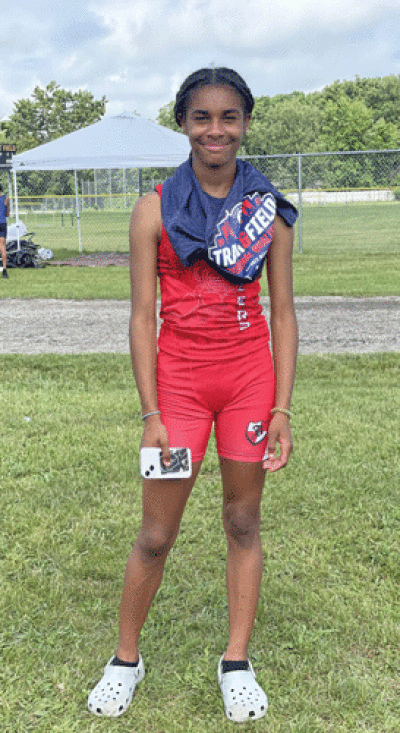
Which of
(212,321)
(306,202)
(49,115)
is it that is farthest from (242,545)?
(49,115)

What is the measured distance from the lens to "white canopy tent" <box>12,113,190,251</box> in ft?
55.8

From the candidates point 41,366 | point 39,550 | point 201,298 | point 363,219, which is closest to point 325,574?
point 39,550

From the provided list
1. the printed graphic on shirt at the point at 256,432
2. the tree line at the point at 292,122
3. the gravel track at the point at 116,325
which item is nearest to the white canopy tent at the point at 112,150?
the gravel track at the point at 116,325

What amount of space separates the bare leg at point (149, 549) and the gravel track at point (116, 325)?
5.29 m

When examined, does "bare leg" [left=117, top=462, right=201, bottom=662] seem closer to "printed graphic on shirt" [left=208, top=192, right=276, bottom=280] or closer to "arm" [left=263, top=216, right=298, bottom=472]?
"arm" [left=263, top=216, right=298, bottom=472]

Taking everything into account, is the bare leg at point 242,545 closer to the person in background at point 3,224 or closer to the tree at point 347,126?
the person in background at point 3,224

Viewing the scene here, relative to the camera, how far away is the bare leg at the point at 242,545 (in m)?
2.45

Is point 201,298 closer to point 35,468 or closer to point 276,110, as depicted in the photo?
point 35,468

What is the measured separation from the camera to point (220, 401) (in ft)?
7.79

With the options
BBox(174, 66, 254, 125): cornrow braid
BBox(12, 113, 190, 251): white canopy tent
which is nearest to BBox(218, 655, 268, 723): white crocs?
BBox(174, 66, 254, 125): cornrow braid

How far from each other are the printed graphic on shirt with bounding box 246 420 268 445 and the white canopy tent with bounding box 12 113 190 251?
14850 millimetres

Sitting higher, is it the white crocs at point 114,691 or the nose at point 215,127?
the nose at point 215,127

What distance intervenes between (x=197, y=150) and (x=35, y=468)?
111 inches

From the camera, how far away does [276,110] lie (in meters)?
80.8
